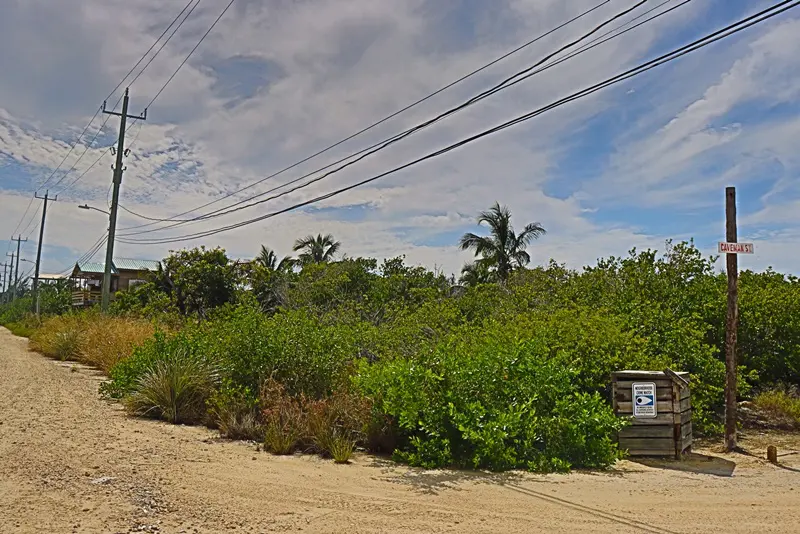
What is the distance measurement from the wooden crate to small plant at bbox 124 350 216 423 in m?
6.25

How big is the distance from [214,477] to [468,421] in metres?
2.94

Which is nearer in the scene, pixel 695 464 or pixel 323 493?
pixel 323 493

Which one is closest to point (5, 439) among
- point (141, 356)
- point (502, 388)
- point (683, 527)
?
point (141, 356)

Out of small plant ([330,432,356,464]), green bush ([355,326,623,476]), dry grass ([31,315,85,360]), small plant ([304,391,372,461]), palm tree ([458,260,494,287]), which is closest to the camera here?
green bush ([355,326,623,476])

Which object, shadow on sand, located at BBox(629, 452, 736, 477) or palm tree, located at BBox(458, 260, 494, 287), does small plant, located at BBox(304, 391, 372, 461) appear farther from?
palm tree, located at BBox(458, 260, 494, 287)

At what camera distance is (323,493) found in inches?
236

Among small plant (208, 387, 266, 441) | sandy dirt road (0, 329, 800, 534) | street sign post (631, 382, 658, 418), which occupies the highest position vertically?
street sign post (631, 382, 658, 418)

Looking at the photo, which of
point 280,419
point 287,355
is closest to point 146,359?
point 287,355

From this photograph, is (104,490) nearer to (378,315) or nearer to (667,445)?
(667,445)

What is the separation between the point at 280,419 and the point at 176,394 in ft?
8.34

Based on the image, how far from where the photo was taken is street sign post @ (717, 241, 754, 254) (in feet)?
29.5

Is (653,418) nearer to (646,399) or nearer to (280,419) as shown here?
(646,399)

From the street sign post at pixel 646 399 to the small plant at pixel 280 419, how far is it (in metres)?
4.57

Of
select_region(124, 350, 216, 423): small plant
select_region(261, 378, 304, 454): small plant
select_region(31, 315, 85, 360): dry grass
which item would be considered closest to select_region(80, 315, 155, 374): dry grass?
select_region(31, 315, 85, 360): dry grass
